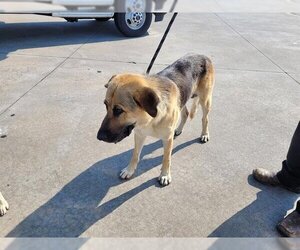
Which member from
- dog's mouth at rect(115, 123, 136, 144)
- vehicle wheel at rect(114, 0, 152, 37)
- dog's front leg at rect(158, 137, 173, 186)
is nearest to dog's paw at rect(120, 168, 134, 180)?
dog's front leg at rect(158, 137, 173, 186)

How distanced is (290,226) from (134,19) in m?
6.50

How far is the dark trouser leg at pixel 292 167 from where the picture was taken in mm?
2885

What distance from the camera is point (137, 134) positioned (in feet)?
10.4

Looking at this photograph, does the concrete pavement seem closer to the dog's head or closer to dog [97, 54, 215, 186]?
dog [97, 54, 215, 186]

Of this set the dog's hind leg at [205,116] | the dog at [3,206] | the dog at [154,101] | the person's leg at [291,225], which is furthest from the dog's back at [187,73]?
the dog at [3,206]

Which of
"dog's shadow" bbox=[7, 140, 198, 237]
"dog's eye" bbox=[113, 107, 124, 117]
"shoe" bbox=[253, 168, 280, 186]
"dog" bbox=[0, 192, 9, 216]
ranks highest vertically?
"dog's eye" bbox=[113, 107, 124, 117]

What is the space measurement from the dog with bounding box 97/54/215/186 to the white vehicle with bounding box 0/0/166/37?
4.57 metres

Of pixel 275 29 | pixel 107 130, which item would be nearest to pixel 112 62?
pixel 107 130

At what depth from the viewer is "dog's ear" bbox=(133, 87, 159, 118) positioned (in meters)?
2.55

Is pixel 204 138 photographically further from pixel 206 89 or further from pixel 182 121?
pixel 206 89

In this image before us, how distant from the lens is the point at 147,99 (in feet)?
8.38

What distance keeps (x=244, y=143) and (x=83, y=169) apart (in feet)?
6.37

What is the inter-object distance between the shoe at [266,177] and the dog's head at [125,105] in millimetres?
1345

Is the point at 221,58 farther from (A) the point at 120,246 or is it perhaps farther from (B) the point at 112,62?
(A) the point at 120,246
